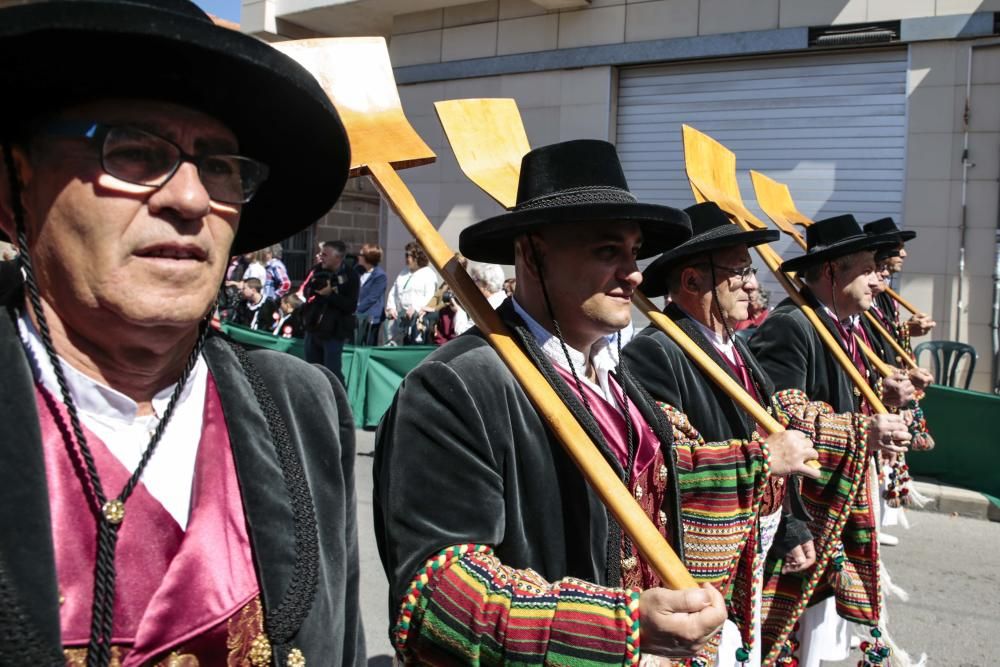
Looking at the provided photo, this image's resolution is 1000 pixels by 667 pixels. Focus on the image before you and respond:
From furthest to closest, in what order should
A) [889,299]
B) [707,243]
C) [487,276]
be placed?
[889,299] → [487,276] → [707,243]

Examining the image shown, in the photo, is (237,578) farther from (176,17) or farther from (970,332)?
(970,332)

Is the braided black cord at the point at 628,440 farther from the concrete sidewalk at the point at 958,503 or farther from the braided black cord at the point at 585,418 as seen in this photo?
the concrete sidewalk at the point at 958,503

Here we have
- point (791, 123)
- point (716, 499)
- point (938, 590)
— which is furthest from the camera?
point (791, 123)

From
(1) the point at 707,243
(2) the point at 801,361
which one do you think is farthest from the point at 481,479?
(2) the point at 801,361

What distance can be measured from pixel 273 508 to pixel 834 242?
3684mm

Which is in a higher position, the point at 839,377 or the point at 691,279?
the point at 691,279

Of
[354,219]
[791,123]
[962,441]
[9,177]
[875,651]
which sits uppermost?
[791,123]

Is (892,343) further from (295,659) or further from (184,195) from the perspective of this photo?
(184,195)

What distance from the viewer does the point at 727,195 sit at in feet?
13.5

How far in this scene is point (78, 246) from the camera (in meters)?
1.18

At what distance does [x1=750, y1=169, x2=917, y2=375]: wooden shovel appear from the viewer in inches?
189

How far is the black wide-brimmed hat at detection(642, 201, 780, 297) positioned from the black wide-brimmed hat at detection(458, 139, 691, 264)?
956 millimetres

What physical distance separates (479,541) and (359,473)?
218 inches

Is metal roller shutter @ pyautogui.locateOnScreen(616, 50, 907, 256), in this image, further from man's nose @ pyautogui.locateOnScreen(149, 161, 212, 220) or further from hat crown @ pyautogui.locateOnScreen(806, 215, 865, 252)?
man's nose @ pyautogui.locateOnScreen(149, 161, 212, 220)
